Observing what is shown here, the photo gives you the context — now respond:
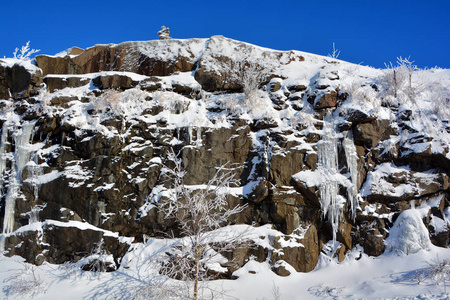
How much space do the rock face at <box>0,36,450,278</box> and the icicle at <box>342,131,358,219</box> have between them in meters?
0.05

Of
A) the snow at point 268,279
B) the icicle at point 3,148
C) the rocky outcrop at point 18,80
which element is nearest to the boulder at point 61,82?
the rocky outcrop at point 18,80

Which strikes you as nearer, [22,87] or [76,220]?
[76,220]

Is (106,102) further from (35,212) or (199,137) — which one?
(35,212)

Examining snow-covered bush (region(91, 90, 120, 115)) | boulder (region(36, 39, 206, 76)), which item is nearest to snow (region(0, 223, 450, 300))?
snow-covered bush (region(91, 90, 120, 115))

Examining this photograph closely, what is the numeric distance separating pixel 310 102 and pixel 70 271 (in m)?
13.5

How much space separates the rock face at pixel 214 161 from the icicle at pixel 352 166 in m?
0.05

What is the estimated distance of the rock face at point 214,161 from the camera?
15352 millimetres

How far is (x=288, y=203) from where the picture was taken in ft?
51.4

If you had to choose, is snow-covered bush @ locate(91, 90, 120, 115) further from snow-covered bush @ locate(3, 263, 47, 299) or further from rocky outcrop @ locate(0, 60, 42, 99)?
snow-covered bush @ locate(3, 263, 47, 299)

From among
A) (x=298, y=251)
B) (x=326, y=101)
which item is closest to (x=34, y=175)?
(x=298, y=251)

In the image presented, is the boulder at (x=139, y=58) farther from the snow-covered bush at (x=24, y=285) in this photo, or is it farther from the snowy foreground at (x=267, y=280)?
the snow-covered bush at (x=24, y=285)

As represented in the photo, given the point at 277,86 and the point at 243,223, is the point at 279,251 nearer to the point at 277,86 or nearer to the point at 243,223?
the point at 243,223

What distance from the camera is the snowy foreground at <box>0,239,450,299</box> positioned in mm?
13055

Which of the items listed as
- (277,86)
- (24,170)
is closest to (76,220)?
(24,170)
